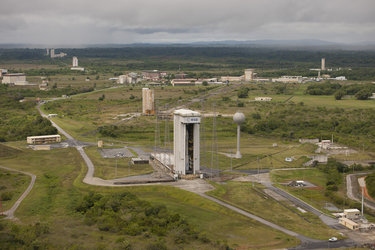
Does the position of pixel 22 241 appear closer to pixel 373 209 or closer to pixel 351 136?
pixel 373 209

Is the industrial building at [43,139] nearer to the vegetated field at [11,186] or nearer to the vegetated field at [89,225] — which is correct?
the vegetated field at [89,225]

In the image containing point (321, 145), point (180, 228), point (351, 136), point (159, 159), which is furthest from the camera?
point (351, 136)

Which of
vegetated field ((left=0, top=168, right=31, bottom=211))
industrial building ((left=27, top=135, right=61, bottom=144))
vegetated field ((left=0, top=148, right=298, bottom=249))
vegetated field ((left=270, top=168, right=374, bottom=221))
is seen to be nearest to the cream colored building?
vegetated field ((left=270, top=168, right=374, bottom=221))

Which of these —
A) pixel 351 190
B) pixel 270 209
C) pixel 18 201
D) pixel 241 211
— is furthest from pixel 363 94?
pixel 18 201

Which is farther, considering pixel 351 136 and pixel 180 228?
pixel 351 136

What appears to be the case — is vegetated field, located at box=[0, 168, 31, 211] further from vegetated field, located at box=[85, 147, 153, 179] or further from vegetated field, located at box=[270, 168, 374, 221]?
vegetated field, located at box=[270, 168, 374, 221]

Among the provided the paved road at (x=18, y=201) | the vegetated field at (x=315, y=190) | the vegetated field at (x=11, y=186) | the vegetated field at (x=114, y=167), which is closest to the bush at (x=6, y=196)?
the vegetated field at (x=11, y=186)

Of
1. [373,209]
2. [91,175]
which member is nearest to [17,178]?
[91,175]
